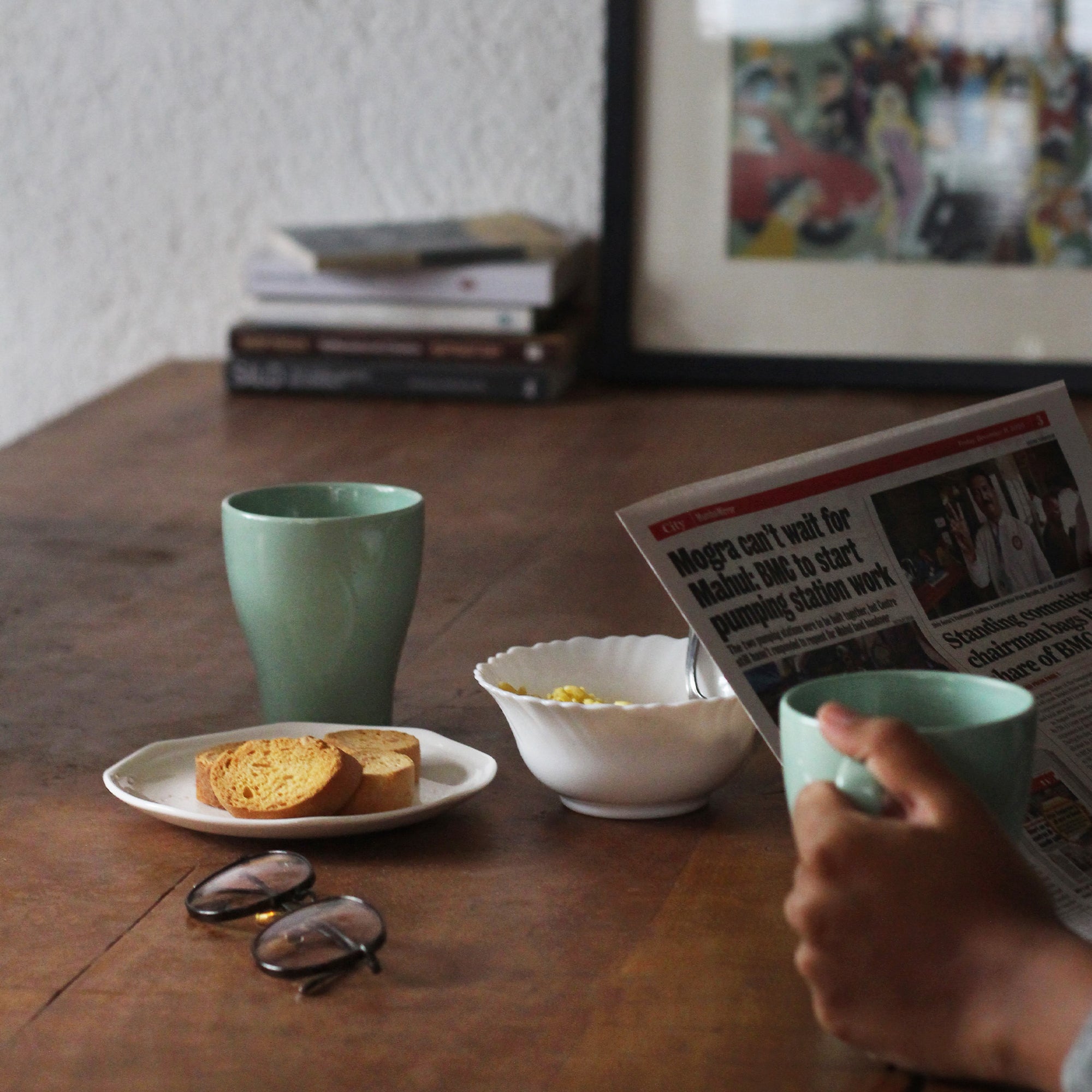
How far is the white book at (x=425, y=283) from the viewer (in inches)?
68.4

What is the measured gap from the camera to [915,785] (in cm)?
47

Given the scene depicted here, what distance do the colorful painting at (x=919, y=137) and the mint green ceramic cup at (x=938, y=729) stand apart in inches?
52.2

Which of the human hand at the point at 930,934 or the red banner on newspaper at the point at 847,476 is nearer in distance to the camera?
the human hand at the point at 930,934

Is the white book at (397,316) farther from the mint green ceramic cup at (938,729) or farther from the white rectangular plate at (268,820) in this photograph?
the mint green ceramic cup at (938,729)

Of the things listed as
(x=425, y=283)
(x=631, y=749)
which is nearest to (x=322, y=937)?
(x=631, y=749)

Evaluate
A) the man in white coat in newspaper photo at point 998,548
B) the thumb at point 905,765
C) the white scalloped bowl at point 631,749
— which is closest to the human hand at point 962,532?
the man in white coat in newspaper photo at point 998,548

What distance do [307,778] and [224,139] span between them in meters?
1.49

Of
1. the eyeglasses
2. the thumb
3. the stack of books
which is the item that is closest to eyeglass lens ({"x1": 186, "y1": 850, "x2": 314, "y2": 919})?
the eyeglasses

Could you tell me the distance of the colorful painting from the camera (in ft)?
5.73

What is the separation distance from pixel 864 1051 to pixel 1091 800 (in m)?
0.21

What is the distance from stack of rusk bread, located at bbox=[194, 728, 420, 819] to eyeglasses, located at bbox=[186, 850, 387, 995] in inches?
1.0

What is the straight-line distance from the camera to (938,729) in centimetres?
50

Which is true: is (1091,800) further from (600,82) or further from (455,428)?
(600,82)

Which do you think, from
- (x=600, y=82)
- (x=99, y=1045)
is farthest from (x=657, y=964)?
(x=600, y=82)
